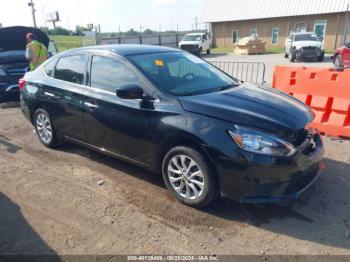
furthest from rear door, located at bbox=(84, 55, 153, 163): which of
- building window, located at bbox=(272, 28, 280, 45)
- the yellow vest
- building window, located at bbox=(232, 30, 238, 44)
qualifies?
building window, located at bbox=(232, 30, 238, 44)

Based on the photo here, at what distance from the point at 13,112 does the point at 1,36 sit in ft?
8.98

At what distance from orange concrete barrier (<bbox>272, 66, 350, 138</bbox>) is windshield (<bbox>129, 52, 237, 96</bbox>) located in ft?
7.06

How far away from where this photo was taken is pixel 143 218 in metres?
3.44

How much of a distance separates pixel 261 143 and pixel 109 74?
7.18ft

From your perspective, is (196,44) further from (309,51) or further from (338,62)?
(338,62)

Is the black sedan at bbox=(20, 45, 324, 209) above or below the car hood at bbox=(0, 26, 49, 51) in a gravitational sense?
below

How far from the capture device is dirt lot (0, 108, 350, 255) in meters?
3.00

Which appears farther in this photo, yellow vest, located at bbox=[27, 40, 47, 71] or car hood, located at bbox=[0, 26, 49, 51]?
car hood, located at bbox=[0, 26, 49, 51]

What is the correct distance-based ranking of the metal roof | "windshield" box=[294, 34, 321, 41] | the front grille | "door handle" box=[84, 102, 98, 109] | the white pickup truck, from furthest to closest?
the metal roof
the white pickup truck
"windshield" box=[294, 34, 321, 41]
the front grille
"door handle" box=[84, 102, 98, 109]

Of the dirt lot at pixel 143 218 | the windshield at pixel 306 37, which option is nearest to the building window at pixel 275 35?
the windshield at pixel 306 37

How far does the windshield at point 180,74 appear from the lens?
383 cm

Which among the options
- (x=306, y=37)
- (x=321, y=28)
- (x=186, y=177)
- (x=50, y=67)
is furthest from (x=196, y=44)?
(x=186, y=177)

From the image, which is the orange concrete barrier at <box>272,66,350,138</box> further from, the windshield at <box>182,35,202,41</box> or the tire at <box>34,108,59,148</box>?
the windshield at <box>182,35,202,41</box>

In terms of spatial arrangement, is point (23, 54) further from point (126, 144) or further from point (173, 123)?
point (173, 123)
